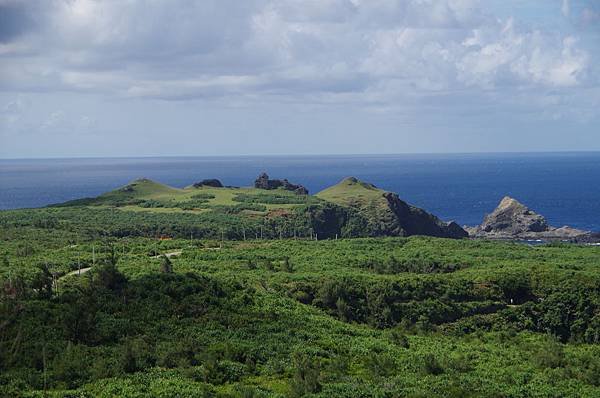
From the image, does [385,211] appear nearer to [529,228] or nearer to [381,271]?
[529,228]

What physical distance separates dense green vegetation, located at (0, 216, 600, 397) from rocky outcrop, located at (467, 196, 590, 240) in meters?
68.3

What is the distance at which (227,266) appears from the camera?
222 feet

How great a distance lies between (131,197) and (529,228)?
251 feet

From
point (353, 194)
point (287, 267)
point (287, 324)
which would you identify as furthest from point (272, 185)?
point (287, 324)

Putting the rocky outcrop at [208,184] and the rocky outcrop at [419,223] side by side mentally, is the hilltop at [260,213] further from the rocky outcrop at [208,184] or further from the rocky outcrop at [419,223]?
the rocky outcrop at [208,184]

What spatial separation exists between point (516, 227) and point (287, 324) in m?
108

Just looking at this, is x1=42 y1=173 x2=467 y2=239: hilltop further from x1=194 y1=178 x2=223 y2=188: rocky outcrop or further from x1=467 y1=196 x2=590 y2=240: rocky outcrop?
x1=467 y1=196 x2=590 y2=240: rocky outcrop

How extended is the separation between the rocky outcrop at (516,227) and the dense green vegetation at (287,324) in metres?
68.3

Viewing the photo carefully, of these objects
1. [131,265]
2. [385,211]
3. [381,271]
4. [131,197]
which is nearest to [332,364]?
[131,265]

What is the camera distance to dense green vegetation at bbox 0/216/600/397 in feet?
117

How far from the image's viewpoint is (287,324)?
47250 mm

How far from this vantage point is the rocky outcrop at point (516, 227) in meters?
142

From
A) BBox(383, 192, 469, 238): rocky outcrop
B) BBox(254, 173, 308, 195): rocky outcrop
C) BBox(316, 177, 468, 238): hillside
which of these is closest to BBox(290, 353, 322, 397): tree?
BBox(316, 177, 468, 238): hillside

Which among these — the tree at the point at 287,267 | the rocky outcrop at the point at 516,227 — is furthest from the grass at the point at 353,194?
the tree at the point at 287,267
